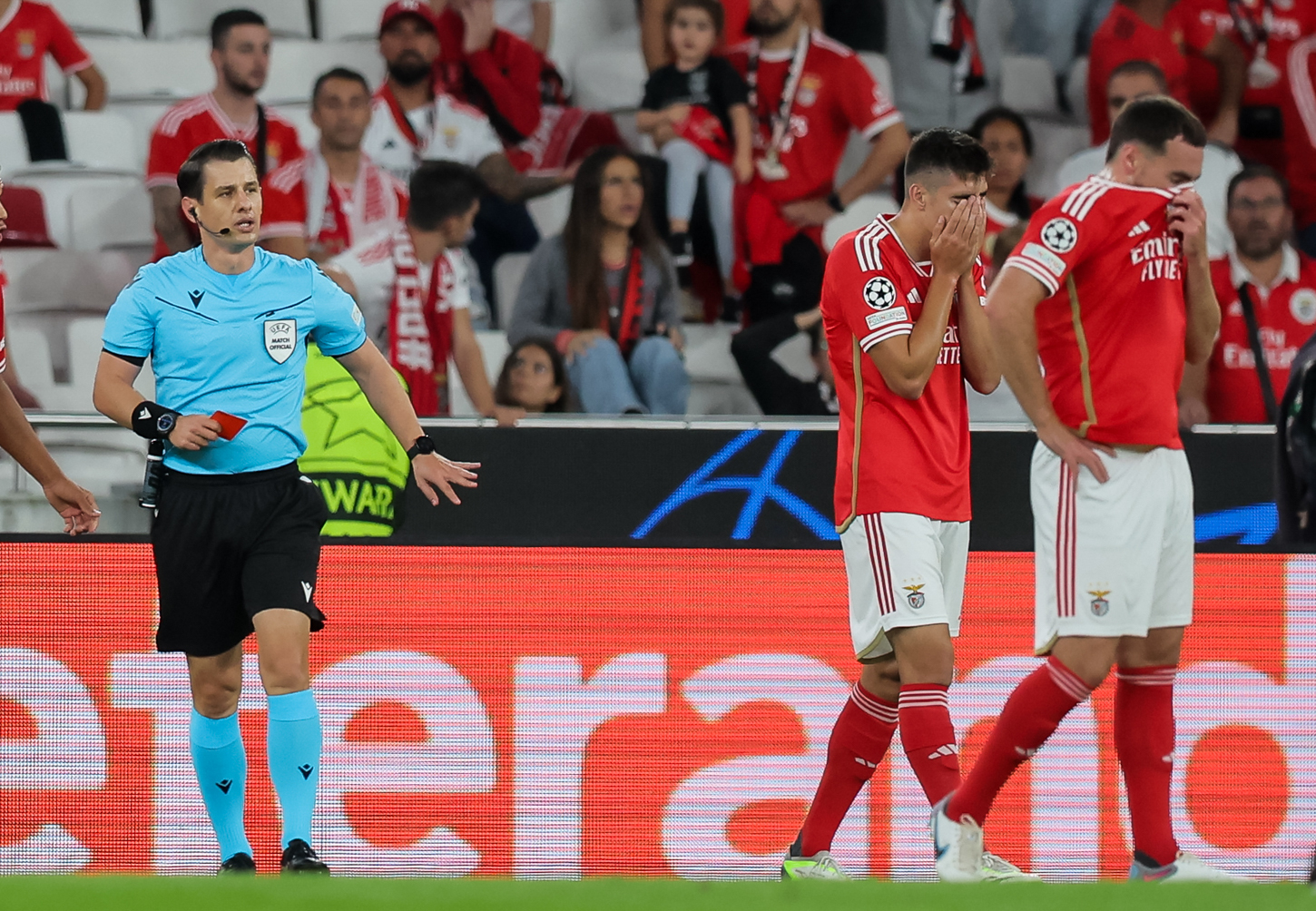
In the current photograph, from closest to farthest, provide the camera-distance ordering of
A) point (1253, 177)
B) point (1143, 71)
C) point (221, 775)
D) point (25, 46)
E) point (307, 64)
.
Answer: point (221, 775), point (1253, 177), point (1143, 71), point (25, 46), point (307, 64)

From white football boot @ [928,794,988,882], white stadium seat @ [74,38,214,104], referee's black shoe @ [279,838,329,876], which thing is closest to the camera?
white football boot @ [928,794,988,882]

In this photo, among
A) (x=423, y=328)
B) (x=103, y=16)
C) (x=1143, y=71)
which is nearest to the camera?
(x=423, y=328)

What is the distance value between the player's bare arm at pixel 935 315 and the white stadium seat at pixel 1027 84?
20.3 feet

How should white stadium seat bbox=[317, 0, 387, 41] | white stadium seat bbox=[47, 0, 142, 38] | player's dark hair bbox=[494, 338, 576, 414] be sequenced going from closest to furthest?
player's dark hair bbox=[494, 338, 576, 414] → white stadium seat bbox=[47, 0, 142, 38] → white stadium seat bbox=[317, 0, 387, 41]

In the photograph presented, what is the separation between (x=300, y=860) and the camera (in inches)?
169

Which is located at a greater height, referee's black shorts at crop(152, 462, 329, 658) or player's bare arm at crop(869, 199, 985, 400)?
player's bare arm at crop(869, 199, 985, 400)

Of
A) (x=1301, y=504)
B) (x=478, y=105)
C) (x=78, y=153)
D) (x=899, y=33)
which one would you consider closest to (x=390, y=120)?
(x=478, y=105)

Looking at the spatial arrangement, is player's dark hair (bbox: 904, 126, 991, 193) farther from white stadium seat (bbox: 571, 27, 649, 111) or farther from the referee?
white stadium seat (bbox: 571, 27, 649, 111)

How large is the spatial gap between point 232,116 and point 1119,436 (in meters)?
5.95

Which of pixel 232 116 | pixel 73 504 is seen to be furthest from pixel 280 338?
pixel 232 116

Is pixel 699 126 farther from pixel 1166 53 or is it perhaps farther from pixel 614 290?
pixel 1166 53

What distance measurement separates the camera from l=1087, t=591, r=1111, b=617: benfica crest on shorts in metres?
4.30

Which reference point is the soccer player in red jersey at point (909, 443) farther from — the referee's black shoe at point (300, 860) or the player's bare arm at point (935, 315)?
the referee's black shoe at point (300, 860)

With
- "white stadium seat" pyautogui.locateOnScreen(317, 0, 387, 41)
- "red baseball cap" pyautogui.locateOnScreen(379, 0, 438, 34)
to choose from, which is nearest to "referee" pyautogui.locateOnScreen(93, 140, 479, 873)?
"red baseball cap" pyautogui.locateOnScreen(379, 0, 438, 34)
